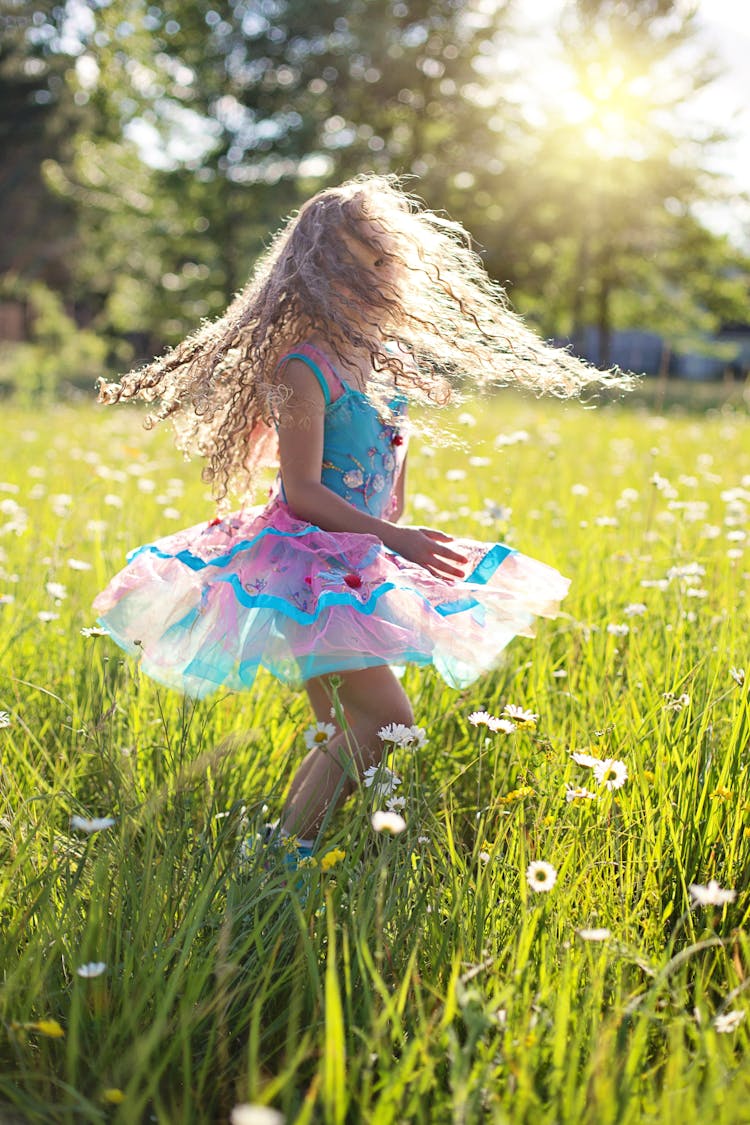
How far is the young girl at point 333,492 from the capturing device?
2.36 m

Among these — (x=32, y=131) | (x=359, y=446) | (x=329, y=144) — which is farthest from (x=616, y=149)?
(x=359, y=446)

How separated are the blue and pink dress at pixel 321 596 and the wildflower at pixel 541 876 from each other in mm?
652

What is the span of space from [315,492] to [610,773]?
95cm

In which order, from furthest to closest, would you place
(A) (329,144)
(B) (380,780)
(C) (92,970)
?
(A) (329,144), (B) (380,780), (C) (92,970)

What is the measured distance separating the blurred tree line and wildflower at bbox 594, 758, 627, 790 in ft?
60.6

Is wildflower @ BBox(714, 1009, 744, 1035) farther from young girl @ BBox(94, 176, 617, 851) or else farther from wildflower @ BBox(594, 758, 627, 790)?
young girl @ BBox(94, 176, 617, 851)

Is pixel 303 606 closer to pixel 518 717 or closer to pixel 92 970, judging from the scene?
pixel 518 717

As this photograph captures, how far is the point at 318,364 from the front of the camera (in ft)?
8.43

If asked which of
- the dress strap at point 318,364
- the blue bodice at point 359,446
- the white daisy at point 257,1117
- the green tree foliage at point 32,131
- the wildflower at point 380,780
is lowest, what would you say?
the wildflower at point 380,780

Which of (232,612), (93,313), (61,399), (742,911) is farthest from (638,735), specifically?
(93,313)

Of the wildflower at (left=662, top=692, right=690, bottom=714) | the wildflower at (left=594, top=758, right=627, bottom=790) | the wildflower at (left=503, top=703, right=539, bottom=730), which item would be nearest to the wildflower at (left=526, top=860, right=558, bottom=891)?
the wildflower at (left=594, top=758, right=627, bottom=790)

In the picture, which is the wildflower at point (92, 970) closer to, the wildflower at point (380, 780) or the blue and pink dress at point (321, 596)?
the wildflower at point (380, 780)

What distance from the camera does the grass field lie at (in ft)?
4.83

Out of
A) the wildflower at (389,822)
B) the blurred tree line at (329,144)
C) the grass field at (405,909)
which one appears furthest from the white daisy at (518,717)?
the blurred tree line at (329,144)
